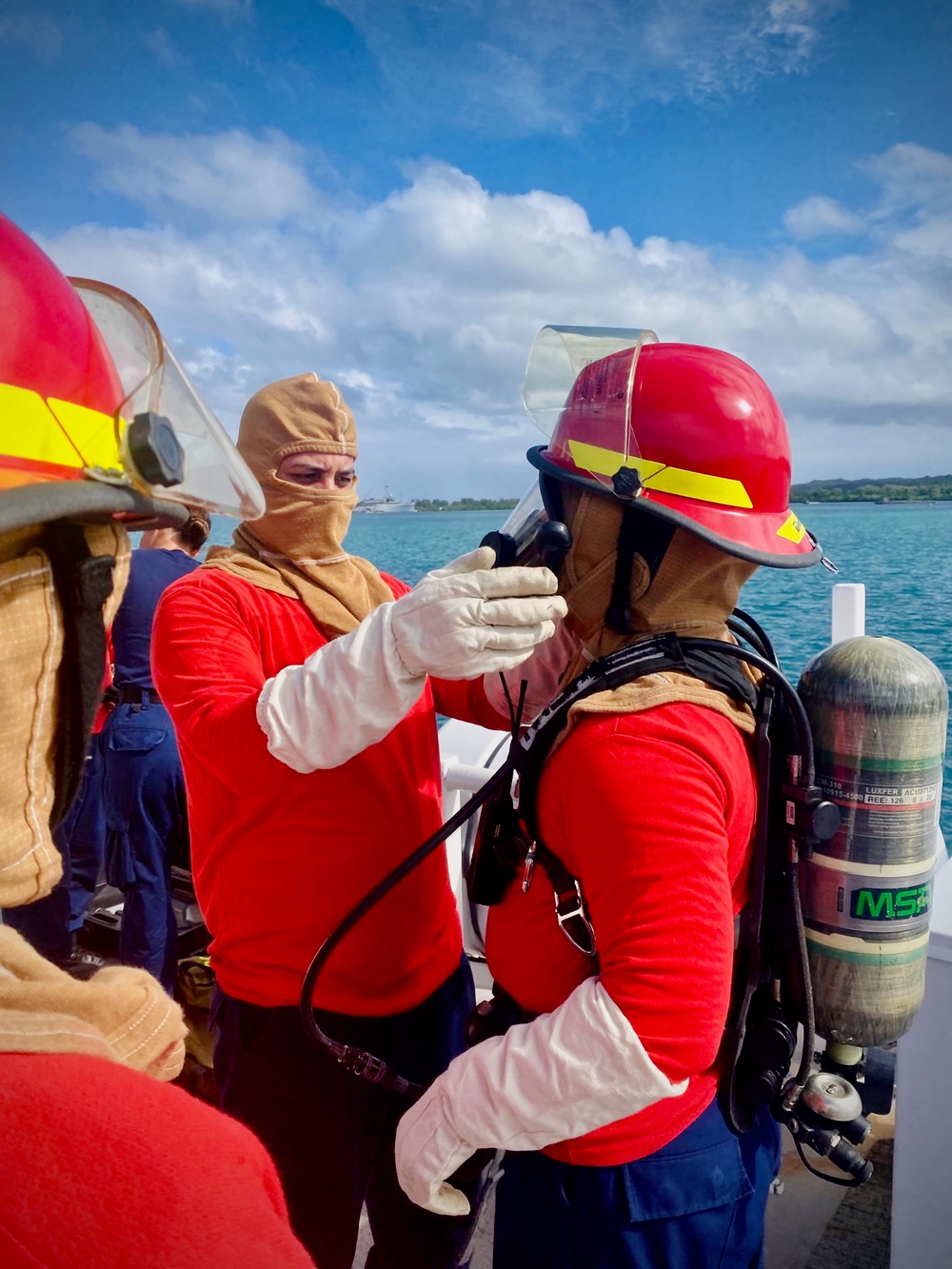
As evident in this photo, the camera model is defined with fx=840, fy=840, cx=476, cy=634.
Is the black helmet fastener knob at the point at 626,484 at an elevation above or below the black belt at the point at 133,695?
above

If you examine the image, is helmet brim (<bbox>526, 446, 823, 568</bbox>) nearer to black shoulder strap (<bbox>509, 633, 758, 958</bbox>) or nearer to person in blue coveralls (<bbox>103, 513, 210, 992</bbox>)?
black shoulder strap (<bbox>509, 633, 758, 958</bbox>)

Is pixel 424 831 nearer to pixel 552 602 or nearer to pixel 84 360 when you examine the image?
pixel 552 602

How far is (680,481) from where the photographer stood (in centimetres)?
145

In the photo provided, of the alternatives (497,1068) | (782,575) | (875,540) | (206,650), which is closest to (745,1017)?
(497,1068)

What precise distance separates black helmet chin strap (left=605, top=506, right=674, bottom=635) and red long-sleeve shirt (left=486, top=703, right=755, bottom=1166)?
24cm

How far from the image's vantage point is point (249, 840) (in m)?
1.84

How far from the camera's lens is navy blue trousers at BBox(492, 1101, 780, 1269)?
1.36 meters

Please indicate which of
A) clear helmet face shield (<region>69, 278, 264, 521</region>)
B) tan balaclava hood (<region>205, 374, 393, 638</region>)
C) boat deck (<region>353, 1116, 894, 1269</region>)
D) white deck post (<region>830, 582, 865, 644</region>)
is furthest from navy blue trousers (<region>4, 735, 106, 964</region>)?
white deck post (<region>830, 582, 865, 644</region>)

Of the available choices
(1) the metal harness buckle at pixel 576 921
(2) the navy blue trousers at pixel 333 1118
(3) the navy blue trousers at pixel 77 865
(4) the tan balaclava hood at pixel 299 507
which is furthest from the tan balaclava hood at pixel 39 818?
(3) the navy blue trousers at pixel 77 865

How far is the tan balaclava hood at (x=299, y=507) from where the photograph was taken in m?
2.16

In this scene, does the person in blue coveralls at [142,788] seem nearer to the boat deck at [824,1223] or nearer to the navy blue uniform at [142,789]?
the navy blue uniform at [142,789]

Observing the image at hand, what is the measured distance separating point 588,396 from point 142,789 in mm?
3268

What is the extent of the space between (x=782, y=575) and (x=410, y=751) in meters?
37.3

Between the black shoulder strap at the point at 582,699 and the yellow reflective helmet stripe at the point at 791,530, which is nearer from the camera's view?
the black shoulder strap at the point at 582,699
